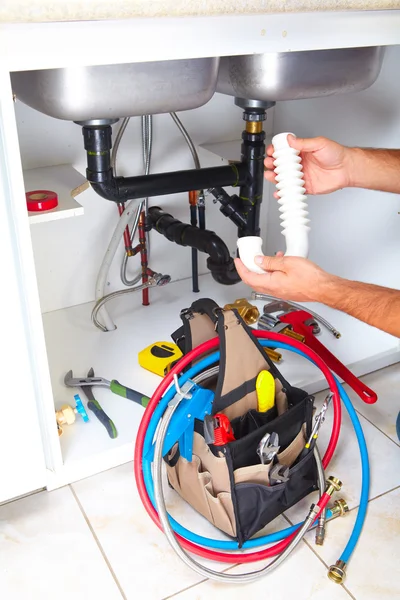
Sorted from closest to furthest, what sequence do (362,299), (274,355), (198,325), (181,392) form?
(362,299) → (181,392) → (198,325) → (274,355)

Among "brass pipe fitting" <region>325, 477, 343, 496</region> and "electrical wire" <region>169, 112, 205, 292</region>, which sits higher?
"electrical wire" <region>169, 112, 205, 292</region>

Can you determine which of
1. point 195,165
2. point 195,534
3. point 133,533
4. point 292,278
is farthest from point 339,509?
point 195,165

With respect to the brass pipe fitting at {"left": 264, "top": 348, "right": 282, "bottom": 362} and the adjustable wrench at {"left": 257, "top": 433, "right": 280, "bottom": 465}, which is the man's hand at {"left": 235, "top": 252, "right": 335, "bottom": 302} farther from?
the brass pipe fitting at {"left": 264, "top": 348, "right": 282, "bottom": 362}

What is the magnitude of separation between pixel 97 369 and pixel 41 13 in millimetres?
896

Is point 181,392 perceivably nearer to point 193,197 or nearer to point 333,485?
point 333,485

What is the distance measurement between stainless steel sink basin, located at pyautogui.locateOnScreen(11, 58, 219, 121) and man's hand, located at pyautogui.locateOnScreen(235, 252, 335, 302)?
14.1 inches

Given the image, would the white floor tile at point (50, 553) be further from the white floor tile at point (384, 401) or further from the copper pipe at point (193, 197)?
the copper pipe at point (193, 197)

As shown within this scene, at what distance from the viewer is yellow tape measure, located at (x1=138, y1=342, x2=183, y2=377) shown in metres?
1.47

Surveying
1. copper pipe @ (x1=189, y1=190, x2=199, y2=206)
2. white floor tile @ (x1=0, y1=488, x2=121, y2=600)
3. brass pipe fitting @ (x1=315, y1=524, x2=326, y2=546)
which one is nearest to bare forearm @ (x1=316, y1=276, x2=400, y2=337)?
brass pipe fitting @ (x1=315, y1=524, x2=326, y2=546)

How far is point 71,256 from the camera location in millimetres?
1712

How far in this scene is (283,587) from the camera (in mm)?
1047

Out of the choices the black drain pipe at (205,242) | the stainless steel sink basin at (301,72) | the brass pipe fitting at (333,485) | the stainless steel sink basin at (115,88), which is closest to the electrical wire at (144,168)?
the black drain pipe at (205,242)

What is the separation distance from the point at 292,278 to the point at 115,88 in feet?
1.45

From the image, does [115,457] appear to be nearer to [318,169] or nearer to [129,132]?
[318,169]
